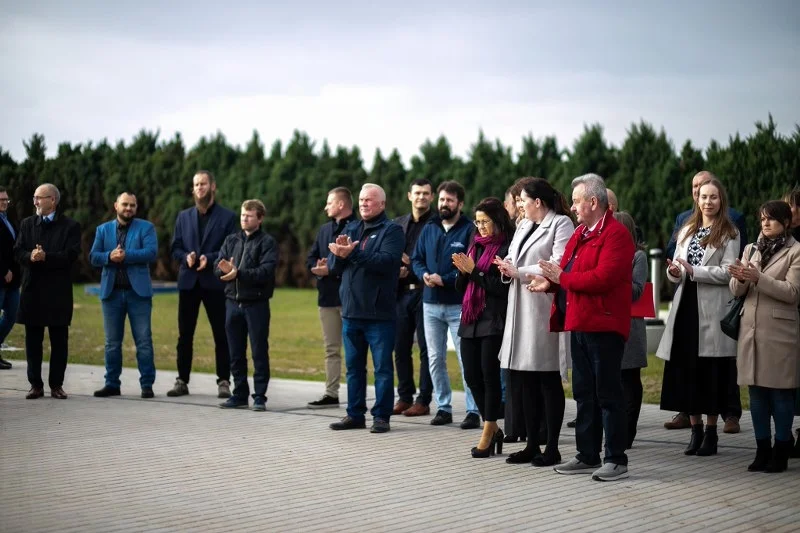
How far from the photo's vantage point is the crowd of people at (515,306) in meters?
7.40

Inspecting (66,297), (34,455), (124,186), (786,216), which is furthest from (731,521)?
(124,186)

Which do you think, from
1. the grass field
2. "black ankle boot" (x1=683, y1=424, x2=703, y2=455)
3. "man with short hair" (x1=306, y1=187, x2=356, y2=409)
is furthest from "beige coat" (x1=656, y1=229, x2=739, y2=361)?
"man with short hair" (x1=306, y1=187, x2=356, y2=409)

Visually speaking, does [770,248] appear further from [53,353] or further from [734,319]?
[53,353]

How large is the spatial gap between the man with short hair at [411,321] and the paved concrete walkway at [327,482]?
0.42 metres

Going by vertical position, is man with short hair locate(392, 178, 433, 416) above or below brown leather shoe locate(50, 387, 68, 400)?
above

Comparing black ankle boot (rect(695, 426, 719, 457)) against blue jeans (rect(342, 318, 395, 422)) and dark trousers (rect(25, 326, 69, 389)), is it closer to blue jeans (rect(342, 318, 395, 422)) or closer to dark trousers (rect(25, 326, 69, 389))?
blue jeans (rect(342, 318, 395, 422))

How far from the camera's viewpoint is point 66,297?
10875 mm

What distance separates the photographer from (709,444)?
323 inches

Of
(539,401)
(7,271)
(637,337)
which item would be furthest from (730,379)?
(7,271)

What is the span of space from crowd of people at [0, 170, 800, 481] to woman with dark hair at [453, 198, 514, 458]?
13 millimetres

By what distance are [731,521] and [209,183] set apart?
23.7ft

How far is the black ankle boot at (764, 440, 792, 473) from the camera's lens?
24.6ft

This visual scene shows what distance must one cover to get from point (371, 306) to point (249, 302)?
1.76 metres

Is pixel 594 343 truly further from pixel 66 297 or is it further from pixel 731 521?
pixel 66 297
